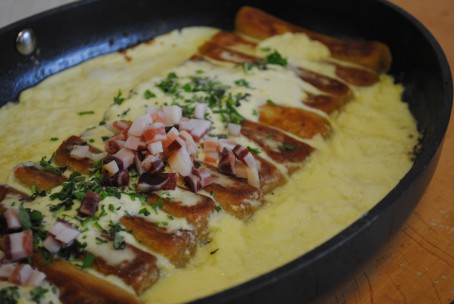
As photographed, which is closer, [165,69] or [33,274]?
[33,274]

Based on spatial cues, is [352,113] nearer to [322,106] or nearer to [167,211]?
[322,106]

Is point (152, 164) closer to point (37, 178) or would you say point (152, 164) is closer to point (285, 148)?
point (37, 178)

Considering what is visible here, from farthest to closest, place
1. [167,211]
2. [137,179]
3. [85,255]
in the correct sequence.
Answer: [137,179] → [167,211] → [85,255]

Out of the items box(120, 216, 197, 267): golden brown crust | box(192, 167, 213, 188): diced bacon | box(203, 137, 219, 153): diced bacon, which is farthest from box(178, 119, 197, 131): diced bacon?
box(120, 216, 197, 267): golden brown crust

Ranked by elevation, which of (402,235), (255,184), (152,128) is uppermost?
(152,128)

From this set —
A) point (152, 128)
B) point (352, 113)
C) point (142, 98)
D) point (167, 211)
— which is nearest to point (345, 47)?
point (352, 113)

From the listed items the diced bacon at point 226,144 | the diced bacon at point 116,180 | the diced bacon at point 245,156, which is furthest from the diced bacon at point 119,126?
the diced bacon at point 245,156

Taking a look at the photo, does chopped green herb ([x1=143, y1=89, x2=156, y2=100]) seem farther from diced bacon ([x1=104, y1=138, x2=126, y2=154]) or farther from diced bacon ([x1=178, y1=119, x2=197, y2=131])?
diced bacon ([x1=104, y1=138, x2=126, y2=154])
